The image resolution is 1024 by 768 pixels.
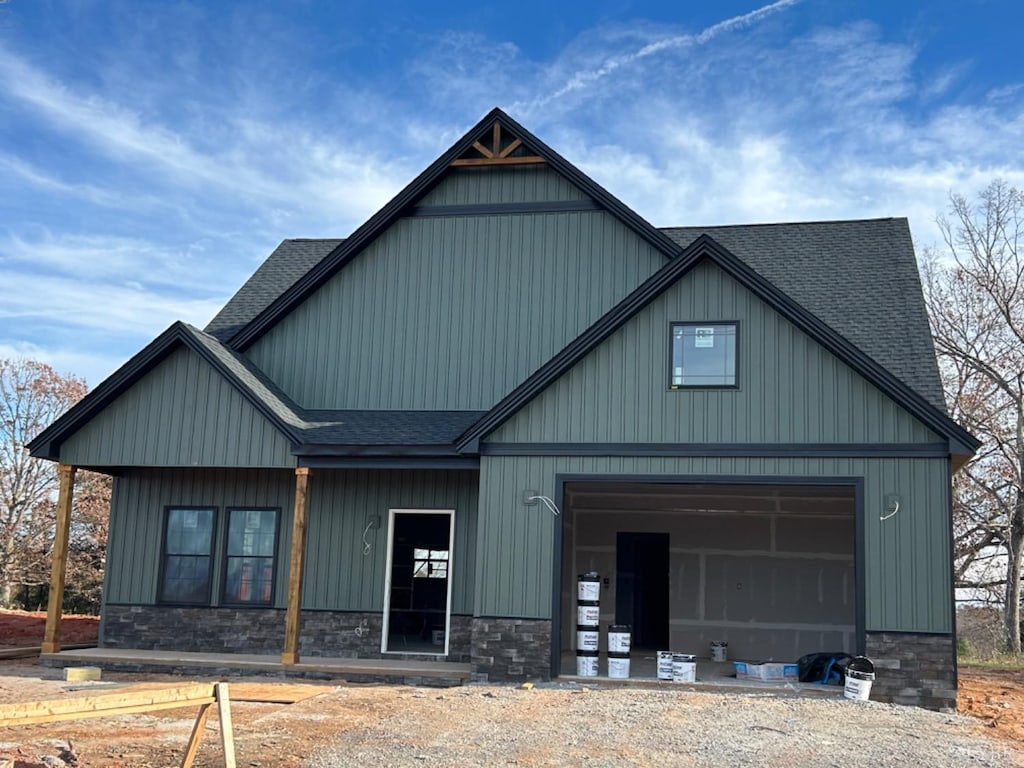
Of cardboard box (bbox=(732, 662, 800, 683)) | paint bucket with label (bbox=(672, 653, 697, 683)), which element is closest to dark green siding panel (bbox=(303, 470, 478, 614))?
paint bucket with label (bbox=(672, 653, 697, 683))

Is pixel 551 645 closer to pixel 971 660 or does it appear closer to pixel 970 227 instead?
pixel 971 660

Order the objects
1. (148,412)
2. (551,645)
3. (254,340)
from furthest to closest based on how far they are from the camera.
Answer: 1. (254,340)
2. (148,412)
3. (551,645)

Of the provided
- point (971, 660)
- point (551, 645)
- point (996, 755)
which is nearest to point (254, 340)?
point (551, 645)

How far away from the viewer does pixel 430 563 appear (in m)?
15.7

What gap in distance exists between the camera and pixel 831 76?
18.8 metres

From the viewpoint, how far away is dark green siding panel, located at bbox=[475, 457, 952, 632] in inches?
501

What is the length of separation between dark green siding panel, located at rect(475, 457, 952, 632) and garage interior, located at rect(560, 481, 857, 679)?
311 centimetres

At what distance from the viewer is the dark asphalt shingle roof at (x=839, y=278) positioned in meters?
15.4

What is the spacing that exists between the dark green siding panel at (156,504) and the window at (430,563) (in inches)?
76.1

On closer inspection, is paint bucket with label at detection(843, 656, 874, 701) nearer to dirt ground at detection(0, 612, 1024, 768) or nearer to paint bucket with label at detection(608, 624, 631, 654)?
dirt ground at detection(0, 612, 1024, 768)

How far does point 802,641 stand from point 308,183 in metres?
11.8

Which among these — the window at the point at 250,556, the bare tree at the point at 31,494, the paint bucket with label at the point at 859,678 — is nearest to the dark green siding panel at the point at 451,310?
the window at the point at 250,556

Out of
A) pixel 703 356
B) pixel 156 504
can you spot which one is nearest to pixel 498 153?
pixel 703 356

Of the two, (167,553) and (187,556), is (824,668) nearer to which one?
(187,556)
